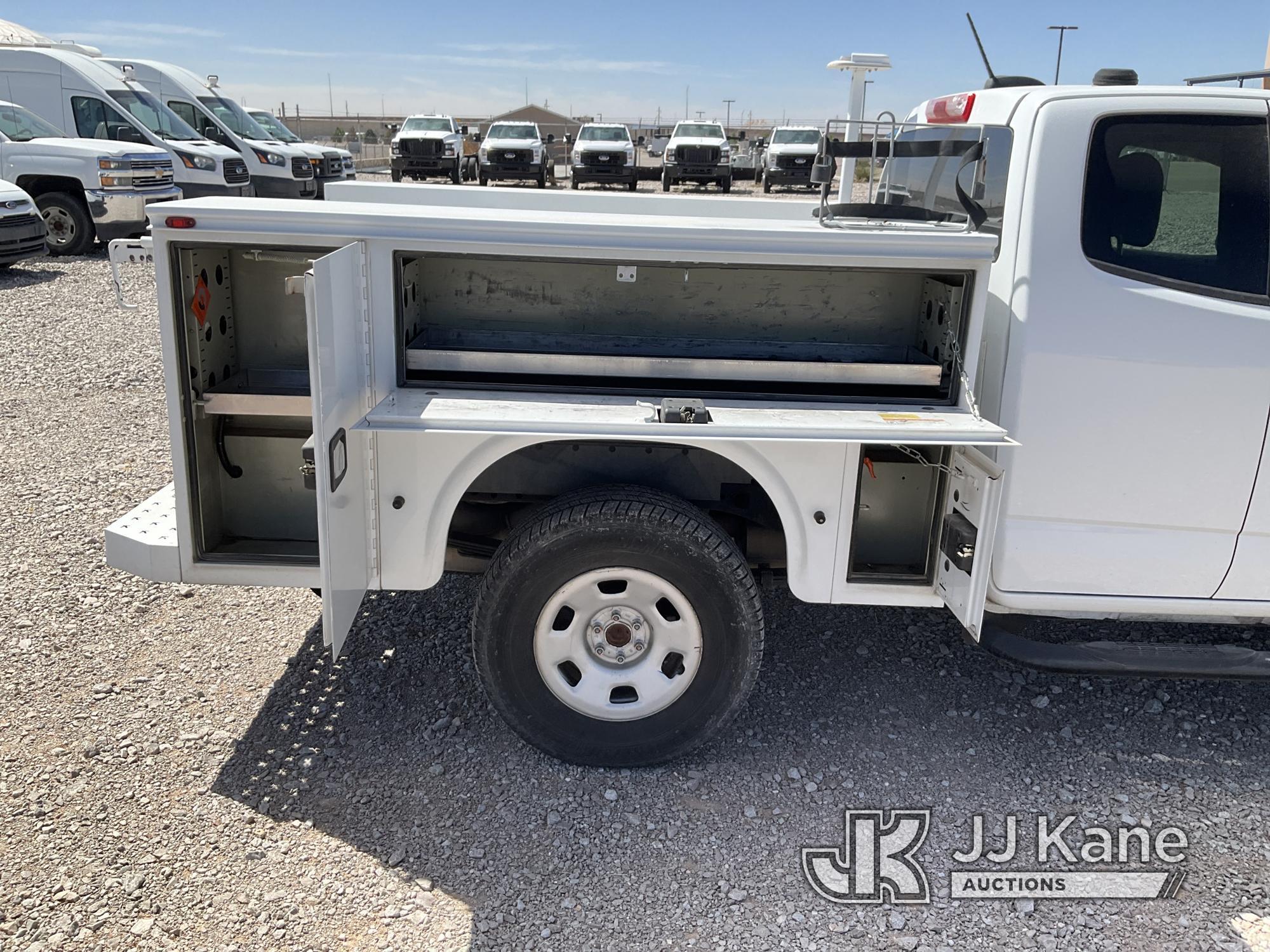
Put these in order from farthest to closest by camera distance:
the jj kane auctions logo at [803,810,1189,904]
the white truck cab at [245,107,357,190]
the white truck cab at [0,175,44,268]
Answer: the white truck cab at [245,107,357,190] → the white truck cab at [0,175,44,268] → the jj kane auctions logo at [803,810,1189,904]

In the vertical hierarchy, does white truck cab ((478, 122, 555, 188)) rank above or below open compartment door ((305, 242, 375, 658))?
above

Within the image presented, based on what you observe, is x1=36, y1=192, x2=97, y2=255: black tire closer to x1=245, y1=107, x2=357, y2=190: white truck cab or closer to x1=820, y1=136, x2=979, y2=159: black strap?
x1=245, y1=107, x2=357, y2=190: white truck cab

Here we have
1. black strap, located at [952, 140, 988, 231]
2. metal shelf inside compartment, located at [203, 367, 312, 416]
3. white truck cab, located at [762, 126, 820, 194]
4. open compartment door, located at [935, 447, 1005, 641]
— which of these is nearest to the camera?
open compartment door, located at [935, 447, 1005, 641]

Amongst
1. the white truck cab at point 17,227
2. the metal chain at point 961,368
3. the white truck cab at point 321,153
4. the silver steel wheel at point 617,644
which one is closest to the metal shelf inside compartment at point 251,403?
the silver steel wheel at point 617,644

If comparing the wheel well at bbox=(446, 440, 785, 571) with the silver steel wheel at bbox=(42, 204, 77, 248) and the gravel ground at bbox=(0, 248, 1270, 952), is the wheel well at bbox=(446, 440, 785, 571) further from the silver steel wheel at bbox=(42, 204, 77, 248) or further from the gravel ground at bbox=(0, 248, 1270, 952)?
the silver steel wheel at bbox=(42, 204, 77, 248)

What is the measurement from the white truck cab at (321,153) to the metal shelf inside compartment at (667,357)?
2045 cm

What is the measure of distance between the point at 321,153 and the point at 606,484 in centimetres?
2162

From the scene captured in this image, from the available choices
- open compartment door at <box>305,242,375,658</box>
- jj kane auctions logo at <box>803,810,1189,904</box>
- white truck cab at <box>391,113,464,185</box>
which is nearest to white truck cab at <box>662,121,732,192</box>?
white truck cab at <box>391,113,464,185</box>

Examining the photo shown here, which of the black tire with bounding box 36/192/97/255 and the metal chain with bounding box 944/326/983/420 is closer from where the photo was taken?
the metal chain with bounding box 944/326/983/420

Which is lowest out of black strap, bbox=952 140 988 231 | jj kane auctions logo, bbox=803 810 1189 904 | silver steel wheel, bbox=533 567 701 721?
jj kane auctions logo, bbox=803 810 1189 904

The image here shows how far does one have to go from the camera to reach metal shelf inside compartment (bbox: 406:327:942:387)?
3.39 m

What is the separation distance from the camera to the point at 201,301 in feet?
11.2

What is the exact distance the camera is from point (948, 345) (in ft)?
11.0

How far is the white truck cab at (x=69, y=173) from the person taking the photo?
14383mm
